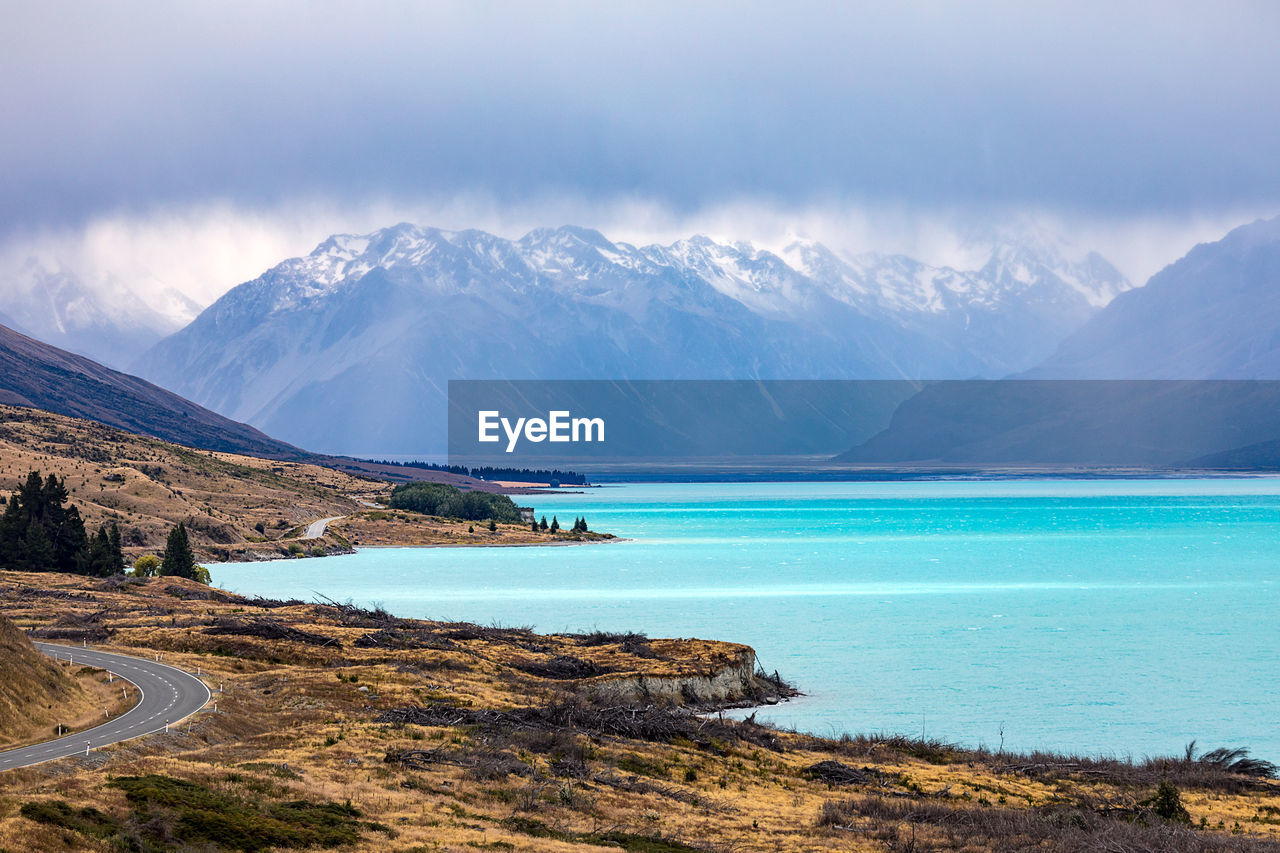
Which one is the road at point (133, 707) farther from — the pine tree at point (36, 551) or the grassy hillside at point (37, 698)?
the pine tree at point (36, 551)

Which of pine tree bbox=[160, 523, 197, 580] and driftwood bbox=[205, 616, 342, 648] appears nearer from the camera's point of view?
driftwood bbox=[205, 616, 342, 648]

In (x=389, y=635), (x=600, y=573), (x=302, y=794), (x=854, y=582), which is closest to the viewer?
(x=302, y=794)

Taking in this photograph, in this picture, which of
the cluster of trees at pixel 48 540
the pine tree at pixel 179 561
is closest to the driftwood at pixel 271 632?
the cluster of trees at pixel 48 540

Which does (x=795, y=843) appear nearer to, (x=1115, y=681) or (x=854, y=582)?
(x=1115, y=681)

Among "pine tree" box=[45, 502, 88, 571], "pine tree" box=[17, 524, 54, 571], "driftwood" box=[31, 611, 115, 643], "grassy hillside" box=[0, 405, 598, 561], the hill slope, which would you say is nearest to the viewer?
the hill slope

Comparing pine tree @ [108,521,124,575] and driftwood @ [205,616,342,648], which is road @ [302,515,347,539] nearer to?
pine tree @ [108,521,124,575]

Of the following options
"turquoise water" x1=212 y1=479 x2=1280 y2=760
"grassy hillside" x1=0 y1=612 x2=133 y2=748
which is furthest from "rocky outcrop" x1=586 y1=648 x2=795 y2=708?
"grassy hillside" x1=0 y1=612 x2=133 y2=748

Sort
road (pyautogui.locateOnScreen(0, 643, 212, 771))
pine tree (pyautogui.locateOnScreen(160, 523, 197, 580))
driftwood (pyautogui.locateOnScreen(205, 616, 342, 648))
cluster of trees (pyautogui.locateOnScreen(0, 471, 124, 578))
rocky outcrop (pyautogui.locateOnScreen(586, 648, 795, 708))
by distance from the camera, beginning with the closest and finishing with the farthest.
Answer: road (pyautogui.locateOnScreen(0, 643, 212, 771)) < rocky outcrop (pyautogui.locateOnScreen(586, 648, 795, 708)) < driftwood (pyautogui.locateOnScreen(205, 616, 342, 648)) < cluster of trees (pyautogui.locateOnScreen(0, 471, 124, 578)) < pine tree (pyautogui.locateOnScreen(160, 523, 197, 580))

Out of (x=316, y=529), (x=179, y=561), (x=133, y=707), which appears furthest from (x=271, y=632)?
(x=316, y=529)

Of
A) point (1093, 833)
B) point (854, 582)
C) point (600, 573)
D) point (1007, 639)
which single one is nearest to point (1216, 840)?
point (1093, 833)
